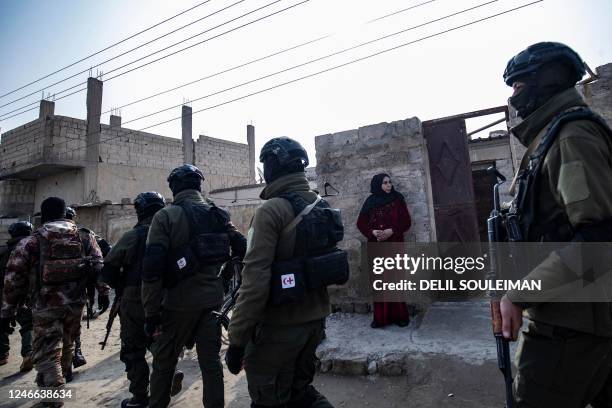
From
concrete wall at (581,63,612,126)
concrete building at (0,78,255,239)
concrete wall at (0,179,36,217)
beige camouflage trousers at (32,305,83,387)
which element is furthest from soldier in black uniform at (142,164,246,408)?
concrete wall at (0,179,36,217)

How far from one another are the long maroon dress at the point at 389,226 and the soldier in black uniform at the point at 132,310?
218cm

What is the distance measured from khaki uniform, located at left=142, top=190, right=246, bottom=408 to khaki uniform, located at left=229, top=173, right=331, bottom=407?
0.90 metres

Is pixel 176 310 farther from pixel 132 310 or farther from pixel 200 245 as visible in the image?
pixel 132 310

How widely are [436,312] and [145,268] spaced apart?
3.12m

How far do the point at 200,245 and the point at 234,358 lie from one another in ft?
3.51

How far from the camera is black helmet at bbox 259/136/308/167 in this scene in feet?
6.67

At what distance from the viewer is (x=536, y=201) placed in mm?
1319

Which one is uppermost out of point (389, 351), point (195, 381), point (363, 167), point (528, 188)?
point (363, 167)

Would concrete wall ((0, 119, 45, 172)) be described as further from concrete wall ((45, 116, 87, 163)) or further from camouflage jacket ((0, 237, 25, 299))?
camouflage jacket ((0, 237, 25, 299))

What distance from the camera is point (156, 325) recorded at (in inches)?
96.8

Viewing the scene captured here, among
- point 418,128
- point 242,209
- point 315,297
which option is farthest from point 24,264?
point 242,209

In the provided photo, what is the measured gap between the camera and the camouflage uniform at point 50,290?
3.16 meters

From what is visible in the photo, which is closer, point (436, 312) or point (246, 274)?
point (246, 274)

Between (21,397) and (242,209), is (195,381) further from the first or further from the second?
(242,209)
